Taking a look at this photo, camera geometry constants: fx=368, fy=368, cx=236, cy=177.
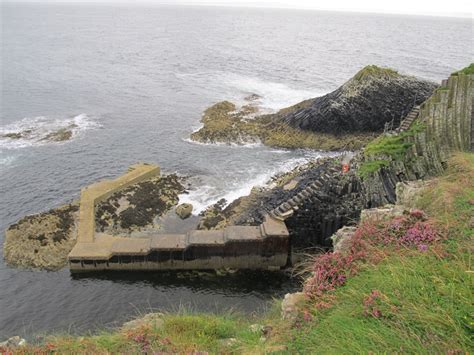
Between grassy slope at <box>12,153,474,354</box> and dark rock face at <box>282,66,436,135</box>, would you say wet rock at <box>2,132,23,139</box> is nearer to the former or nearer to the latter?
dark rock face at <box>282,66,436,135</box>

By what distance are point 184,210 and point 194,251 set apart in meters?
6.62

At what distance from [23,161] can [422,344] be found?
41.2 metres

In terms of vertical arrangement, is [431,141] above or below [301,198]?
above

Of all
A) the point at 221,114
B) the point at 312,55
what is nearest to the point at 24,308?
the point at 221,114

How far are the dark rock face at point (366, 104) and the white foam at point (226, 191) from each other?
10004mm

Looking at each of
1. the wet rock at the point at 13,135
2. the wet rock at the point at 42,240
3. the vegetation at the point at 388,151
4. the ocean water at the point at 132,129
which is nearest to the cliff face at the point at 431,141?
the vegetation at the point at 388,151

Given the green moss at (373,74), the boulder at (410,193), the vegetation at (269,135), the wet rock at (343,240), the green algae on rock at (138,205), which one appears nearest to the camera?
the wet rock at (343,240)

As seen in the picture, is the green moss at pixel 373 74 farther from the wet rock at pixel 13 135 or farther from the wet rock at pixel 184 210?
the wet rock at pixel 13 135

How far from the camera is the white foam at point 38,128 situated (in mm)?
43438

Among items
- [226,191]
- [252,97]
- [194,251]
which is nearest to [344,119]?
[226,191]

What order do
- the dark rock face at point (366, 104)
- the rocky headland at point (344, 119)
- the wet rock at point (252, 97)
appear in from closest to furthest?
the rocky headland at point (344, 119) < the dark rock face at point (366, 104) < the wet rock at point (252, 97)

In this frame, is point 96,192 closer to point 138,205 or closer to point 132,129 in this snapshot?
point 138,205

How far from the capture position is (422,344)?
21.1ft

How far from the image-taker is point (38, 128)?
47688 millimetres
